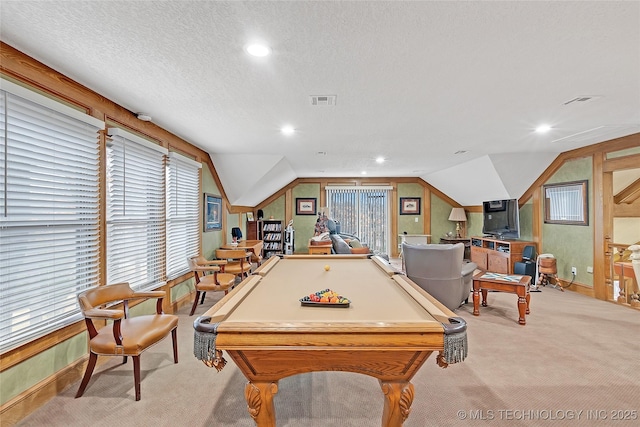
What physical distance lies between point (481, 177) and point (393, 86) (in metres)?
4.57

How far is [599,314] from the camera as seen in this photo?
12.6 feet

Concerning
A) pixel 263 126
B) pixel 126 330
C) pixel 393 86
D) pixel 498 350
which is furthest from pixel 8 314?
pixel 498 350

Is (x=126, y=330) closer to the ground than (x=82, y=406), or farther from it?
farther from it

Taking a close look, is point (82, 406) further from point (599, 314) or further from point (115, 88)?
point (599, 314)

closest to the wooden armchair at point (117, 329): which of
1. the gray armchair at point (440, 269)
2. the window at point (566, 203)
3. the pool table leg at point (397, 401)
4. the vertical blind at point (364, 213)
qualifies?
the pool table leg at point (397, 401)

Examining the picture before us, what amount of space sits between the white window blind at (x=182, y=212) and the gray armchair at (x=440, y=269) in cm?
305

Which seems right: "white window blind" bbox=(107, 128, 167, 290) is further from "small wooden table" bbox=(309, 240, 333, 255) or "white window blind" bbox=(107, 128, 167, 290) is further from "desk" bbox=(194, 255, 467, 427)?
"small wooden table" bbox=(309, 240, 333, 255)

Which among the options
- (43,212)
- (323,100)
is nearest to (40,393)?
(43,212)

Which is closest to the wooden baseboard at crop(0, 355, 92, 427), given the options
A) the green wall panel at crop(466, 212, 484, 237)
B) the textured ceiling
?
the textured ceiling

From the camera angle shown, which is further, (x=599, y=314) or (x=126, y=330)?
(x=599, y=314)

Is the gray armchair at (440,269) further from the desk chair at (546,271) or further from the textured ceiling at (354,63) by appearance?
the desk chair at (546,271)

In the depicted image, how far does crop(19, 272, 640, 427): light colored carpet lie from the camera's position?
1915 millimetres

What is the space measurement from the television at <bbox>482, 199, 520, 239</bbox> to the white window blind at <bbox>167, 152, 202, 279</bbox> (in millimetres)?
5803

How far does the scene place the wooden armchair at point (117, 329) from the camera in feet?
6.68
